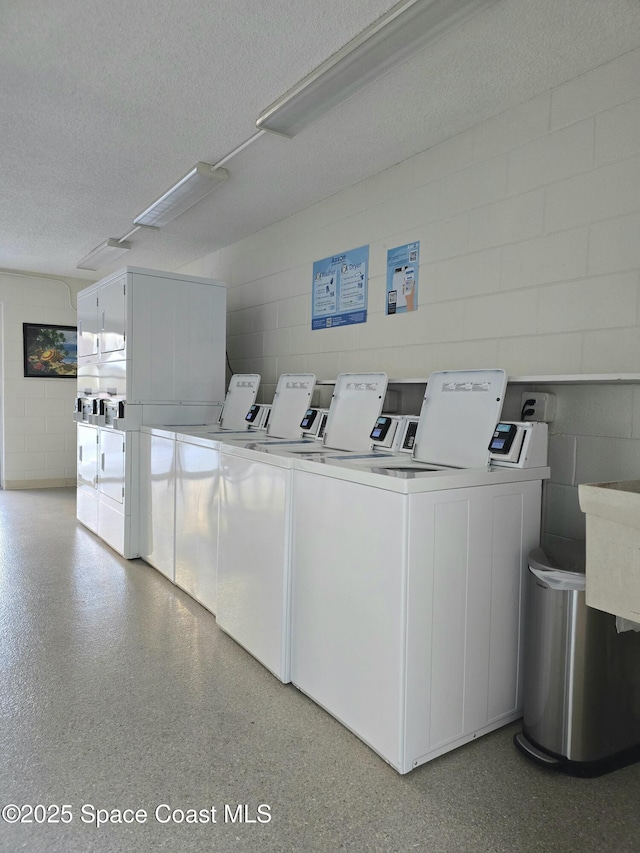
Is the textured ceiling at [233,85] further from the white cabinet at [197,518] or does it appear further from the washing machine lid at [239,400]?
the white cabinet at [197,518]

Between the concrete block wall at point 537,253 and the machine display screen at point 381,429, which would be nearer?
the concrete block wall at point 537,253

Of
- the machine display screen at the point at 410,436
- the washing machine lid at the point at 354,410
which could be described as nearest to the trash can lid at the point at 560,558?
the machine display screen at the point at 410,436

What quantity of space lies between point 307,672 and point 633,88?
2.60 metres

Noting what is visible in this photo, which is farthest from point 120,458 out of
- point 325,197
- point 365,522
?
point 365,522

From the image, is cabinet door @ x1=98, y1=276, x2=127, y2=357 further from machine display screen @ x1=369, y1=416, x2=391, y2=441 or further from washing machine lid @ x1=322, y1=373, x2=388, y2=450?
machine display screen @ x1=369, y1=416, x2=391, y2=441

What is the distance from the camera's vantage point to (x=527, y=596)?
6.79 ft

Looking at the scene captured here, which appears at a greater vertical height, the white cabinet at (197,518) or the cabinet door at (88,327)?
the cabinet door at (88,327)

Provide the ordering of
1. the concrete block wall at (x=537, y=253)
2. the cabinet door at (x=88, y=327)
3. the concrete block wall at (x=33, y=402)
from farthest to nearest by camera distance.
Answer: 1. the concrete block wall at (x=33, y=402)
2. the cabinet door at (x=88, y=327)
3. the concrete block wall at (x=537, y=253)

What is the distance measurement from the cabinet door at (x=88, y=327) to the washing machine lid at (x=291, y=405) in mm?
1758

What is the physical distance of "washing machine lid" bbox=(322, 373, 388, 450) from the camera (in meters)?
3.04

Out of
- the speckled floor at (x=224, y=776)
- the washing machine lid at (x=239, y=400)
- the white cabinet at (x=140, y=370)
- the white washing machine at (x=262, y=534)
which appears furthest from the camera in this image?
the washing machine lid at (x=239, y=400)

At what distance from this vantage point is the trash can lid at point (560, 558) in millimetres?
1888

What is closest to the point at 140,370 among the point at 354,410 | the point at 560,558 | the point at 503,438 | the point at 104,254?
the point at 354,410

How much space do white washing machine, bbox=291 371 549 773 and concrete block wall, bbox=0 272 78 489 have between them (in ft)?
18.9
